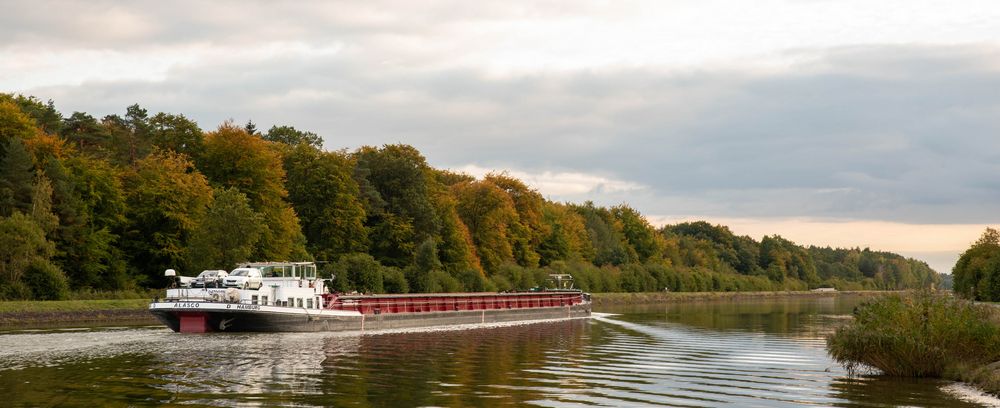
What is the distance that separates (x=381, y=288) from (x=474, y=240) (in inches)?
1419

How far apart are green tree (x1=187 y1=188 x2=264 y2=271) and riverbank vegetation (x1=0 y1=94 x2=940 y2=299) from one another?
100 millimetres

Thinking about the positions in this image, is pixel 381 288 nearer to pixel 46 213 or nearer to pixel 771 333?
pixel 46 213

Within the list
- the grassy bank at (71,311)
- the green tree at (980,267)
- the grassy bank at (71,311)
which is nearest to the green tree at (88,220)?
the grassy bank at (71,311)

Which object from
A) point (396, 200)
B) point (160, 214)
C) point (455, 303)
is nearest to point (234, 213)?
point (160, 214)

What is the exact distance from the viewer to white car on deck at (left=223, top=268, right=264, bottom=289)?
5197 cm

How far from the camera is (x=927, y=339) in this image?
29.9 meters

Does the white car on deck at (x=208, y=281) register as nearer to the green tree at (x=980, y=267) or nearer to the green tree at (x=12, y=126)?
the green tree at (x=12, y=126)

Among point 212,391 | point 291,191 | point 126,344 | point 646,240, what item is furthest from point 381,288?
point 646,240

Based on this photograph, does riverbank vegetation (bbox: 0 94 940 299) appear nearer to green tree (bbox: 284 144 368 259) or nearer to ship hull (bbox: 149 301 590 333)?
green tree (bbox: 284 144 368 259)

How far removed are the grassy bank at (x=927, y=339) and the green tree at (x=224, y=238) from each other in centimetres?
4883

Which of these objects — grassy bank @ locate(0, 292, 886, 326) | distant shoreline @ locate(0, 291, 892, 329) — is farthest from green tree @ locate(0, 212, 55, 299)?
distant shoreline @ locate(0, 291, 892, 329)

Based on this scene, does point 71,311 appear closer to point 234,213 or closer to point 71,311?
point 71,311

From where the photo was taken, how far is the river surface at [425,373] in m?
25.2

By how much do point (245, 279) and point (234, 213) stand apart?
18694 millimetres
